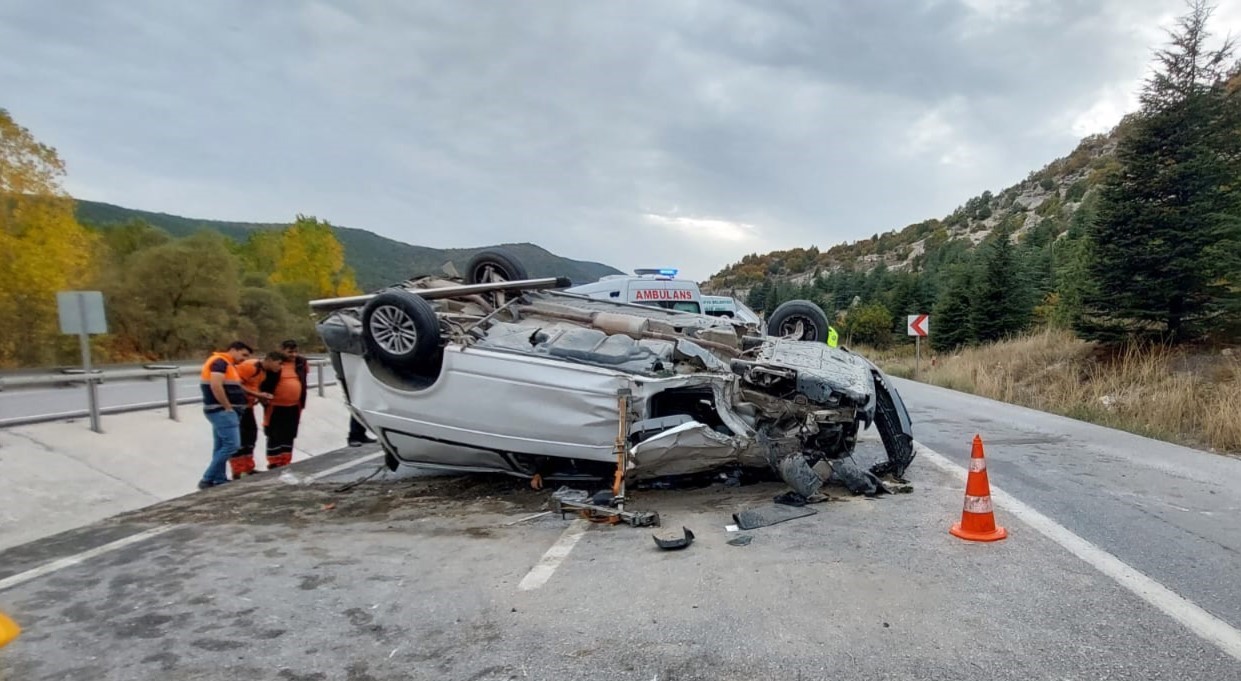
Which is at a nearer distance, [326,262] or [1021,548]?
[1021,548]

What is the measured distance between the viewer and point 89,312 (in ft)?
27.3

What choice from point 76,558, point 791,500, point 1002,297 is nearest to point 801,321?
point 791,500

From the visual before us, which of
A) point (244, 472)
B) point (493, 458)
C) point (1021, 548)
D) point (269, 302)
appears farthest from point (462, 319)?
point (269, 302)

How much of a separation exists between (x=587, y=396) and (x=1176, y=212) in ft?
49.0

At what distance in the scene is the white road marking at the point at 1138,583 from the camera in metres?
2.75

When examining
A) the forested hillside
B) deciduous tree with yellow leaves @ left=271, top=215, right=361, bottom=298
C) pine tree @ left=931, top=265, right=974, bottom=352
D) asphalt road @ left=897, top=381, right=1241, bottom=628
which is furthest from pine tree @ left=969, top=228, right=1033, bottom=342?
A: deciduous tree with yellow leaves @ left=271, top=215, right=361, bottom=298

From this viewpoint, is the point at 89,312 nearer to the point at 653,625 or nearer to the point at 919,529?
the point at 653,625

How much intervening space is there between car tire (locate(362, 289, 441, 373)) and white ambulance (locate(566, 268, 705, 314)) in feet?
18.8

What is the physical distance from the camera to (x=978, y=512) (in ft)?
13.3

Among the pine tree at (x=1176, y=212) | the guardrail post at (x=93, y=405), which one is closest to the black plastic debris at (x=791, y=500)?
the guardrail post at (x=93, y=405)

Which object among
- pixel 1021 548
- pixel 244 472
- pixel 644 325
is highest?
pixel 644 325

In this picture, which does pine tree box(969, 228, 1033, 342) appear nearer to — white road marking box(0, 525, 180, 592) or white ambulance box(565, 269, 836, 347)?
white ambulance box(565, 269, 836, 347)

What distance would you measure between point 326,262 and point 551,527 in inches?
2137

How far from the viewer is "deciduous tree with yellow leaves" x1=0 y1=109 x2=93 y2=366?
26859 mm
